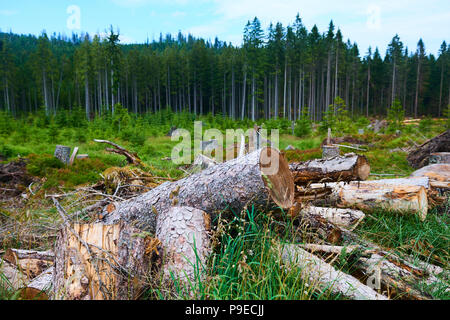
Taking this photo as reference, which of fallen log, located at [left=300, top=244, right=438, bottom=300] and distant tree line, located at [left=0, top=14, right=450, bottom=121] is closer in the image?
fallen log, located at [left=300, top=244, right=438, bottom=300]

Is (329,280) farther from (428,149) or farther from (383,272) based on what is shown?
(428,149)

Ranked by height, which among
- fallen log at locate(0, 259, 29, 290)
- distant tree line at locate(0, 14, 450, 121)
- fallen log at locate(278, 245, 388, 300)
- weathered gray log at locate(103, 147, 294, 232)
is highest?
distant tree line at locate(0, 14, 450, 121)

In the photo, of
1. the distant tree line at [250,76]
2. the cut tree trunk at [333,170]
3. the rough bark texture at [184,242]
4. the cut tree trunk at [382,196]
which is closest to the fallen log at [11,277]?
the rough bark texture at [184,242]

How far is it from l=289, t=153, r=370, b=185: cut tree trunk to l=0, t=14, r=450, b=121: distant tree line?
36.2m

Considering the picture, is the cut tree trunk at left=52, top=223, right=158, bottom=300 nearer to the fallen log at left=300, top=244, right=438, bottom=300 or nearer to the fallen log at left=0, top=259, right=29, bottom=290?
the fallen log at left=0, top=259, right=29, bottom=290

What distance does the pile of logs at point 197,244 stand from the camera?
1988 millimetres

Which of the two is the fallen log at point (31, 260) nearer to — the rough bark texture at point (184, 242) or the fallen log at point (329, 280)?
the rough bark texture at point (184, 242)

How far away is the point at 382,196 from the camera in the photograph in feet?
13.1

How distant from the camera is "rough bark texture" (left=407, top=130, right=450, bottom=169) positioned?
9198mm

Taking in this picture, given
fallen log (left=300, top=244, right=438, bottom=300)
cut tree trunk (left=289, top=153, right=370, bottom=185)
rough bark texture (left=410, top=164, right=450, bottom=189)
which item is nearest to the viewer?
fallen log (left=300, top=244, right=438, bottom=300)

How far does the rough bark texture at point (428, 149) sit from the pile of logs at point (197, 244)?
694cm

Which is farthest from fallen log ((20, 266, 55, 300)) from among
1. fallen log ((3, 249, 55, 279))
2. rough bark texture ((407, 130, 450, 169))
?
rough bark texture ((407, 130, 450, 169))
